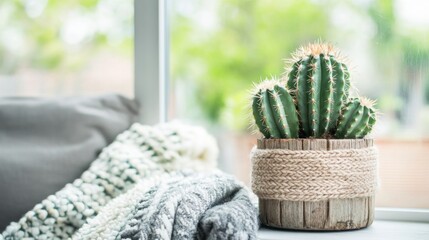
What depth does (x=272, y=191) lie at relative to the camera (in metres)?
1.29

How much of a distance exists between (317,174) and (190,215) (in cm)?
29

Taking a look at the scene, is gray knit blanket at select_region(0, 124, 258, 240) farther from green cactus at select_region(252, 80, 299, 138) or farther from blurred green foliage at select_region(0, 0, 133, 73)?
blurred green foliage at select_region(0, 0, 133, 73)

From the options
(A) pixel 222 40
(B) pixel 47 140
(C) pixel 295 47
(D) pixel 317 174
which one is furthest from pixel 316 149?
(B) pixel 47 140

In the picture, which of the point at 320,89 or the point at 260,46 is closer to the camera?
the point at 320,89

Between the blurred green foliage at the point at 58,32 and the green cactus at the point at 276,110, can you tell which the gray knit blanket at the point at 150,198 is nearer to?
the green cactus at the point at 276,110

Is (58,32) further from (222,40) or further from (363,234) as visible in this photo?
(363,234)

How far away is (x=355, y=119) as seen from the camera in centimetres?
127

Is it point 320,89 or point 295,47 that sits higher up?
point 295,47

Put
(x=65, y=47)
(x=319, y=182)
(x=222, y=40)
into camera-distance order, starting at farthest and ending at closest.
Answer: (x=65, y=47)
(x=222, y=40)
(x=319, y=182)

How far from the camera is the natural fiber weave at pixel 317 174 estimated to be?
4.10 ft

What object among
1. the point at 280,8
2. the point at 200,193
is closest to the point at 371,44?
the point at 280,8

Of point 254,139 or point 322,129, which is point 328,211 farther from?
point 254,139

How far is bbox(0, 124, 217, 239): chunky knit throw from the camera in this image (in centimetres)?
142

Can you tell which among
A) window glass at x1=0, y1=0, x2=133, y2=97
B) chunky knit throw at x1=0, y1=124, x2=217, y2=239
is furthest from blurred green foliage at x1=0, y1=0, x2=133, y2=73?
chunky knit throw at x1=0, y1=124, x2=217, y2=239
